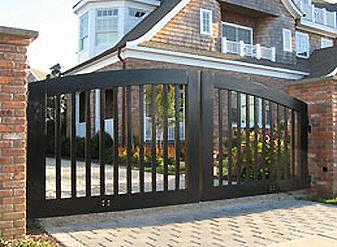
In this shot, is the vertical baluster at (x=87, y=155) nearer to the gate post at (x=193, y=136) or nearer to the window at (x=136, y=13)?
the gate post at (x=193, y=136)

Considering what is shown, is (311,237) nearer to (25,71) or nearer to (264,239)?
(264,239)

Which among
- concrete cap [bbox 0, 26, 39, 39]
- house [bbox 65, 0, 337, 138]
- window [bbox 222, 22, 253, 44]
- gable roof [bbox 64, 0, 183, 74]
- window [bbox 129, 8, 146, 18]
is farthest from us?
window [bbox 222, 22, 253, 44]

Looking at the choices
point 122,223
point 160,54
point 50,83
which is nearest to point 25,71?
point 50,83

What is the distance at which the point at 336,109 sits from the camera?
6762 mm

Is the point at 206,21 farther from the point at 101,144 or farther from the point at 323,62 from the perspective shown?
the point at 101,144

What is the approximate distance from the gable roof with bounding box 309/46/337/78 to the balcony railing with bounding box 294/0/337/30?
244 cm

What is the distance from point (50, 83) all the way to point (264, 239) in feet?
9.90

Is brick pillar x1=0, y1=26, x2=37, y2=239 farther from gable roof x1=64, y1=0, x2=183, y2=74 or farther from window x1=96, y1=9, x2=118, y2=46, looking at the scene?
window x1=96, y1=9, x2=118, y2=46

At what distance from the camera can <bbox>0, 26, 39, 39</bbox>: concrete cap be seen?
12.8 ft

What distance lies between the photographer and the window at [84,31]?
1910 cm

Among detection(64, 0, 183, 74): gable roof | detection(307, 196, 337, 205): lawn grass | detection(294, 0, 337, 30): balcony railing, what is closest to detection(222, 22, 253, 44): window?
detection(64, 0, 183, 74): gable roof

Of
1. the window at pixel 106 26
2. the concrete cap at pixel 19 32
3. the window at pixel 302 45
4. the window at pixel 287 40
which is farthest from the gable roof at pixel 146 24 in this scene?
the concrete cap at pixel 19 32

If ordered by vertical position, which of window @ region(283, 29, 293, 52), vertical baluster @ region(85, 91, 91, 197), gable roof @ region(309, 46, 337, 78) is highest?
window @ region(283, 29, 293, 52)

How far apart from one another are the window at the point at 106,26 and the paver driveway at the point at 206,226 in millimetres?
13928
